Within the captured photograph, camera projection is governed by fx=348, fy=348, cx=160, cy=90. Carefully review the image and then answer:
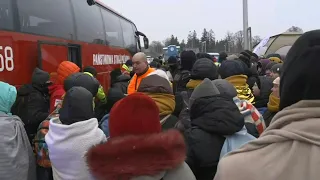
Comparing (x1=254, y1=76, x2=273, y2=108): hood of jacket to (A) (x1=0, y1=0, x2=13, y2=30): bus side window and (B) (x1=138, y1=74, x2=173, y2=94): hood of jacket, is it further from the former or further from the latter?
(A) (x1=0, y1=0, x2=13, y2=30): bus side window

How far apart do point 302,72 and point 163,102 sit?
1.82 metres

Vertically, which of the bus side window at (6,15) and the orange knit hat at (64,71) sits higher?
the bus side window at (6,15)

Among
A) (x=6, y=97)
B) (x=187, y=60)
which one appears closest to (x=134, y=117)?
(x=6, y=97)

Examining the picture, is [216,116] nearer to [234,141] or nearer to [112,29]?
[234,141]


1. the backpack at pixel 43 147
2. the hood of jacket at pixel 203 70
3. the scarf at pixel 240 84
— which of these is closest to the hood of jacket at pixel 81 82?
the backpack at pixel 43 147

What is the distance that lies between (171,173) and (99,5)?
8.51 meters

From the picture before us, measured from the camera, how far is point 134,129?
6.55 feet

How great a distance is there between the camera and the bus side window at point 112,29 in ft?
33.5

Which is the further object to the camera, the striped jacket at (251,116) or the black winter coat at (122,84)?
the black winter coat at (122,84)

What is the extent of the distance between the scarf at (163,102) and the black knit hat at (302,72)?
5.56 feet

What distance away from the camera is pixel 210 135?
7.93 feet

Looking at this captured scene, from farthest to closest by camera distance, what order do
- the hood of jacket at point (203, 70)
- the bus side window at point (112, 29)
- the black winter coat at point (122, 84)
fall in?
the bus side window at point (112, 29), the black winter coat at point (122, 84), the hood of jacket at point (203, 70)

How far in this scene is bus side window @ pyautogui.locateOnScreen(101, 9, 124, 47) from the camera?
10219 mm

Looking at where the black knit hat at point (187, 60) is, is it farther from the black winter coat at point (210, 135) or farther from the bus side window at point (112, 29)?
the black winter coat at point (210, 135)
